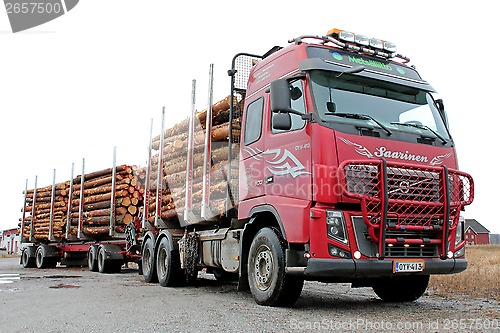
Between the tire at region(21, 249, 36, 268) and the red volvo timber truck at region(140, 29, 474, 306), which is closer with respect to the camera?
the red volvo timber truck at region(140, 29, 474, 306)

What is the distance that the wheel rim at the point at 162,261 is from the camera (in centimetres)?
1065

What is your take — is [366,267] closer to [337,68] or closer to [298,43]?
[337,68]

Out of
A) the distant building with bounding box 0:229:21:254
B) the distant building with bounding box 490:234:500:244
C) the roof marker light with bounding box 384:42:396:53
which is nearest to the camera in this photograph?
the roof marker light with bounding box 384:42:396:53

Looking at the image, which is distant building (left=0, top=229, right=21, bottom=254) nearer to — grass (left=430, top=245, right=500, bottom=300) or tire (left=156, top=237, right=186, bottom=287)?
tire (left=156, top=237, right=186, bottom=287)

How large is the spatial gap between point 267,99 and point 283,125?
0.92 meters

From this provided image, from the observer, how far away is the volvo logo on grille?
6316mm

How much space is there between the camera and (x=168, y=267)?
33.9 feet

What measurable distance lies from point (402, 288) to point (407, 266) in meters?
1.96

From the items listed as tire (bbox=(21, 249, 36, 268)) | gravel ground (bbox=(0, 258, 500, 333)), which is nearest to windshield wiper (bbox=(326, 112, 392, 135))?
gravel ground (bbox=(0, 258, 500, 333))

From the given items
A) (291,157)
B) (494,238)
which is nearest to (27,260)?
(291,157)

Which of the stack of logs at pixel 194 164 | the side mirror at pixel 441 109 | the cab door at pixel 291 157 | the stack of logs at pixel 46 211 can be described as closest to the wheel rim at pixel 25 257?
the stack of logs at pixel 46 211

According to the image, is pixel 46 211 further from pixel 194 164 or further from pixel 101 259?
pixel 194 164

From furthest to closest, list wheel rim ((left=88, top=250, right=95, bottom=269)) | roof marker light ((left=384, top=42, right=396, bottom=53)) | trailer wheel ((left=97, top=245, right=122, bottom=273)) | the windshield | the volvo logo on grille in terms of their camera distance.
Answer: wheel rim ((left=88, top=250, right=95, bottom=269)), trailer wheel ((left=97, top=245, right=122, bottom=273)), roof marker light ((left=384, top=42, right=396, bottom=53)), the windshield, the volvo logo on grille

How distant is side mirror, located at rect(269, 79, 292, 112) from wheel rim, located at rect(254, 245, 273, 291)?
1.90 meters
